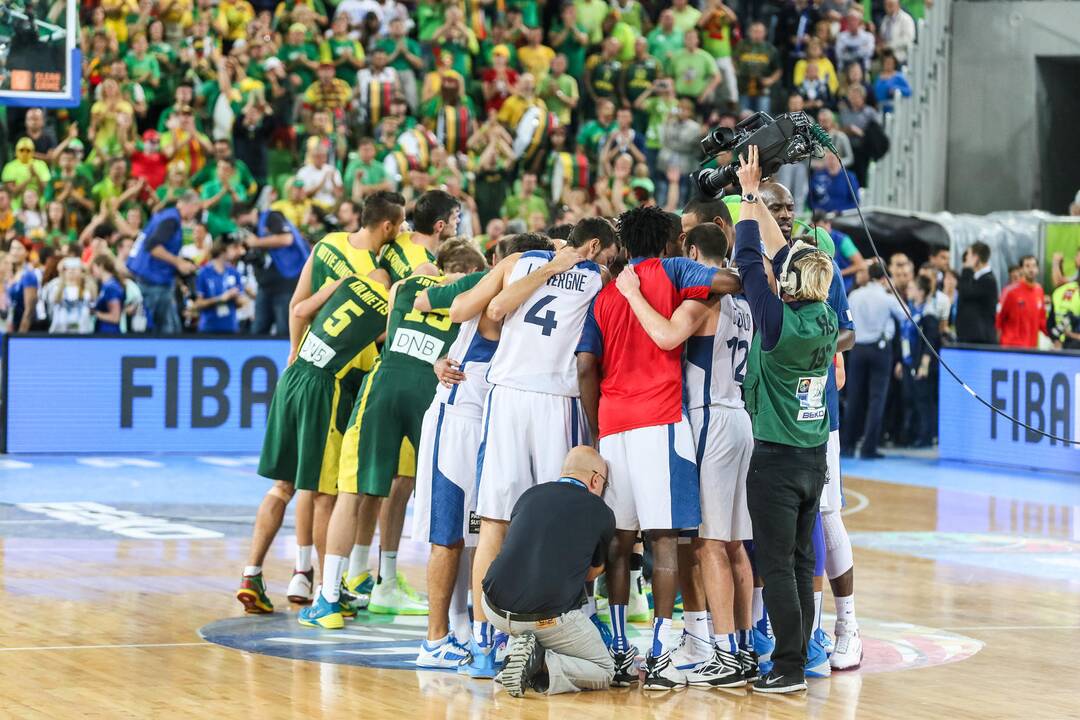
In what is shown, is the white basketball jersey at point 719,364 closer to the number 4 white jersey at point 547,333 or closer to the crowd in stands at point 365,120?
the number 4 white jersey at point 547,333

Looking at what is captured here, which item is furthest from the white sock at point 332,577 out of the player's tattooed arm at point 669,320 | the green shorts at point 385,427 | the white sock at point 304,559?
the player's tattooed arm at point 669,320

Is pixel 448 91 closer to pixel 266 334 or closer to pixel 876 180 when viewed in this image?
pixel 266 334

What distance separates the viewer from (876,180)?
2358 centimetres

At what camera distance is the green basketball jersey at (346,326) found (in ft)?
30.2

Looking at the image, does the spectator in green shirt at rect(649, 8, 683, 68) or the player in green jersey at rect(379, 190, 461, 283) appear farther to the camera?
the spectator in green shirt at rect(649, 8, 683, 68)

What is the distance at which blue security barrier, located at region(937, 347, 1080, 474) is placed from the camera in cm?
1630

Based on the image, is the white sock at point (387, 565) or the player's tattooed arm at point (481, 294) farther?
the white sock at point (387, 565)

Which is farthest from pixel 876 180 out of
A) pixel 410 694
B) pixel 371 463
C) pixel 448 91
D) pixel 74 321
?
pixel 410 694

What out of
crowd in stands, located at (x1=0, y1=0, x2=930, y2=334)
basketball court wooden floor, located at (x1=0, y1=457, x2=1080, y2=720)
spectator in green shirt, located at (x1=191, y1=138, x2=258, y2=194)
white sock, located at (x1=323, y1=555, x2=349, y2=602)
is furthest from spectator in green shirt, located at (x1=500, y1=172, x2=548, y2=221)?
white sock, located at (x1=323, y1=555, x2=349, y2=602)

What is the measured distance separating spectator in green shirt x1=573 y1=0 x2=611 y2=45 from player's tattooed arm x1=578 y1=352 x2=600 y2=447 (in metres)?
15.8

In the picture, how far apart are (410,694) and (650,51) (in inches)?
670

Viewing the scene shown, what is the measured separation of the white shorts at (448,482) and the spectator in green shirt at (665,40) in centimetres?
1574

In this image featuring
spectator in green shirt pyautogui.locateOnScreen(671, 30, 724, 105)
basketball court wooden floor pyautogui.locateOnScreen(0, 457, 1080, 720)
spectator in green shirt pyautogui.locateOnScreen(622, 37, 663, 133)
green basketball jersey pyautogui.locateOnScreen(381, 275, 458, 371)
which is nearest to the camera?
basketball court wooden floor pyautogui.locateOnScreen(0, 457, 1080, 720)

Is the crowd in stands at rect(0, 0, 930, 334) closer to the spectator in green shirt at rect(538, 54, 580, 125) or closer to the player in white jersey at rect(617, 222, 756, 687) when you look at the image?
the spectator in green shirt at rect(538, 54, 580, 125)
